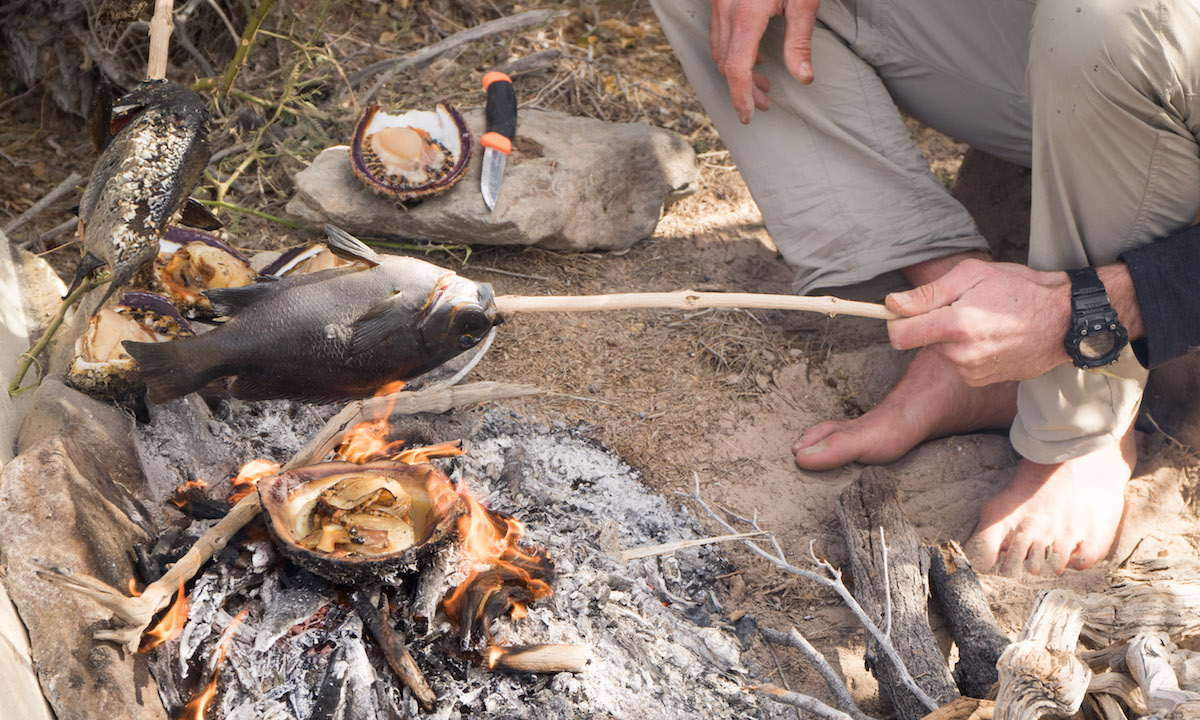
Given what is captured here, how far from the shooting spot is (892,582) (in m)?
2.08

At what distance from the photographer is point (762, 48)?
2.78 m

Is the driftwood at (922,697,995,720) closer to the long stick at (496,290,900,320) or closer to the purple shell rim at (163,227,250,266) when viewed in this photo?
the long stick at (496,290,900,320)

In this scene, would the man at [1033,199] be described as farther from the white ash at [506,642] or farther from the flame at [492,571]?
the flame at [492,571]

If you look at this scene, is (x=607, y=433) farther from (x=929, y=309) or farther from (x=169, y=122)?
(x=169, y=122)

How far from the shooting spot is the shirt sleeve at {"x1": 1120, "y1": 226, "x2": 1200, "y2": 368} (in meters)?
2.07

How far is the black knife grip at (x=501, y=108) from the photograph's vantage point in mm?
3219

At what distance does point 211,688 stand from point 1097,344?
2.06 m

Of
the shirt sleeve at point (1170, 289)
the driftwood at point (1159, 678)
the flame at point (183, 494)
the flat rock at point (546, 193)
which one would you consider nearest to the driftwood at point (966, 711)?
the driftwood at point (1159, 678)

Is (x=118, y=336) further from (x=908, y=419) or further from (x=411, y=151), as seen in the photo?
(x=908, y=419)

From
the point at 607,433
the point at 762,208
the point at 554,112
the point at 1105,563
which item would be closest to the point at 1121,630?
the point at 1105,563

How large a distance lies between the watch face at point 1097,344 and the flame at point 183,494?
2.07 m

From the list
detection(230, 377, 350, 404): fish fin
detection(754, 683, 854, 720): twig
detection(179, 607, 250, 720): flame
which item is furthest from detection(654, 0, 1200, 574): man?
detection(179, 607, 250, 720): flame

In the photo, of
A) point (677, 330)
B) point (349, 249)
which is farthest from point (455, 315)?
point (677, 330)

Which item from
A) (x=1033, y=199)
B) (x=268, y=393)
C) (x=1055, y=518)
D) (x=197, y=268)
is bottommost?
(x=1055, y=518)
